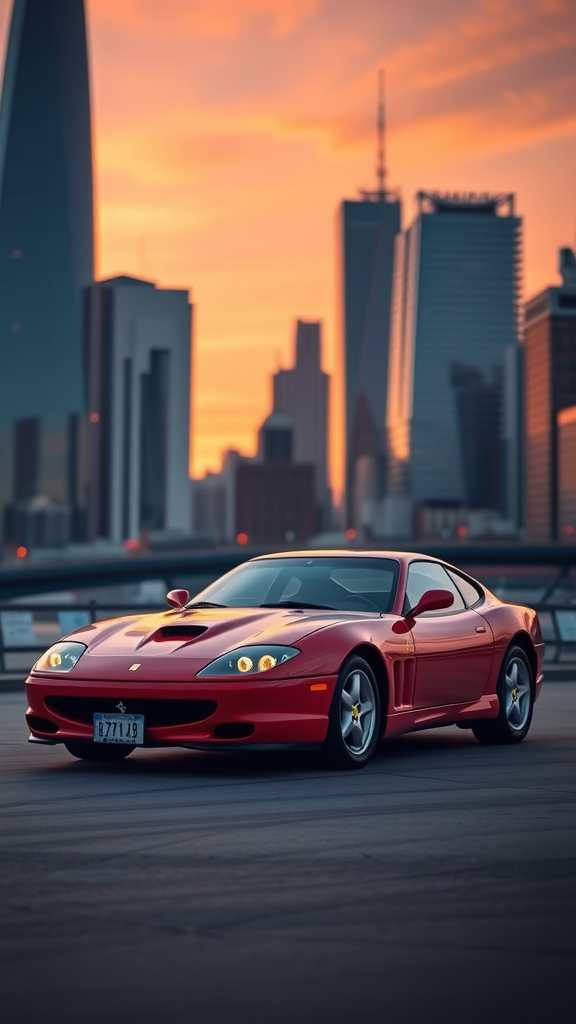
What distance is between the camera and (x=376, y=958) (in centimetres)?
428

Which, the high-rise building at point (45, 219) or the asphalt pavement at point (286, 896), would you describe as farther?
the high-rise building at point (45, 219)

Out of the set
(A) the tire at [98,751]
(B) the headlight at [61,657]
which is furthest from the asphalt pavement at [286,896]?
(B) the headlight at [61,657]

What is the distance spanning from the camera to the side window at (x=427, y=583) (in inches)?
389

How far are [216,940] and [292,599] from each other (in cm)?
520

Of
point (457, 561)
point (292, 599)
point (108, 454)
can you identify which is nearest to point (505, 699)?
point (292, 599)

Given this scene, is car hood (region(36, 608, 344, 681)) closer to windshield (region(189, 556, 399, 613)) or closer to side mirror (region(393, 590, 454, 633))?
windshield (region(189, 556, 399, 613))

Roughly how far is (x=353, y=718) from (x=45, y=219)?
16287 cm

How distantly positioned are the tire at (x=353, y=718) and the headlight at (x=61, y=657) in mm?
1557

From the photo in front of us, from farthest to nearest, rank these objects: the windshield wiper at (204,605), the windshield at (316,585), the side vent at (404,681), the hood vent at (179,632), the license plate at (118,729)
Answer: the windshield wiper at (204,605)
the windshield at (316,585)
the side vent at (404,681)
the hood vent at (179,632)
the license plate at (118,729)

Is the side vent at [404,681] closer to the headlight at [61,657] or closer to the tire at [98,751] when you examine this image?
the tire at [98,751]

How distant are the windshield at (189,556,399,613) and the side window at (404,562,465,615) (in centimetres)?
15

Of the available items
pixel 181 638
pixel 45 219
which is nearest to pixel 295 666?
pixel 181 638

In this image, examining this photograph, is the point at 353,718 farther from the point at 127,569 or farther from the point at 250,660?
the point at 127,569

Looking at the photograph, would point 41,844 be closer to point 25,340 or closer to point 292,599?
point 292,599
